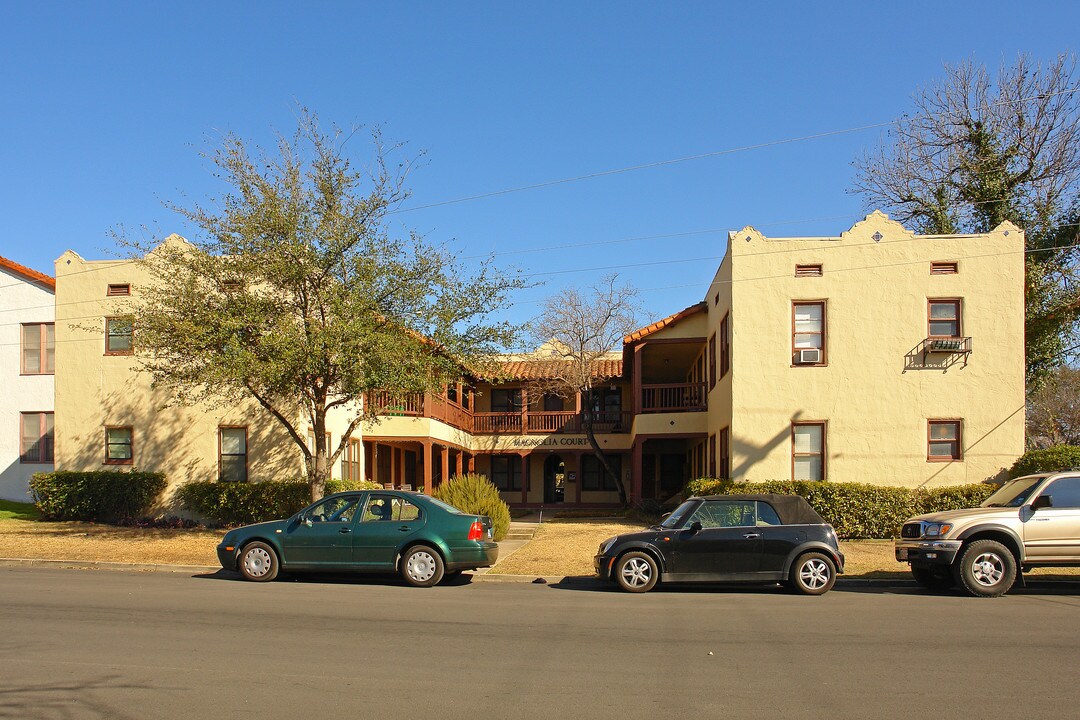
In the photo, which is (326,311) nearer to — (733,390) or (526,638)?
(733,390)

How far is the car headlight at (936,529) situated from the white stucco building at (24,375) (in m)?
25.6

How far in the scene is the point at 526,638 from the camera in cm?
983

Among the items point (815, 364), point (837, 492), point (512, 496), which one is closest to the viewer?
point (837, 492)

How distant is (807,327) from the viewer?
910 inches

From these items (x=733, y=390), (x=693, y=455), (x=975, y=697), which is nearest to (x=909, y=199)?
(x=693, y=455)

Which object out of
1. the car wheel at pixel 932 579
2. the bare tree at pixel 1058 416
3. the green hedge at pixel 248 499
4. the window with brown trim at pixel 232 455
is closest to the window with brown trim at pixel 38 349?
the window with brown trim at pixel 232 455

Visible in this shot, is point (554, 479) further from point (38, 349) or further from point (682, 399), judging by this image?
point (38, 349)

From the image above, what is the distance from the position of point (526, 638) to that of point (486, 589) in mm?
4848

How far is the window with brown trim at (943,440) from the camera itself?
2239cm

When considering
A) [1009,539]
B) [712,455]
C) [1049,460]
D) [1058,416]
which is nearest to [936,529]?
[1009,539]

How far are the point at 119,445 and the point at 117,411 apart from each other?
0.91 meters

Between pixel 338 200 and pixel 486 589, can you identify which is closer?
pixel 486 589

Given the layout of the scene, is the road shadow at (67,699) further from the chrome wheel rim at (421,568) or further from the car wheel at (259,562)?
the car wheel at (259,562)

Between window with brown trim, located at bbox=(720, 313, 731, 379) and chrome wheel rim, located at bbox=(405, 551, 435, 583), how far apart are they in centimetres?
1159
